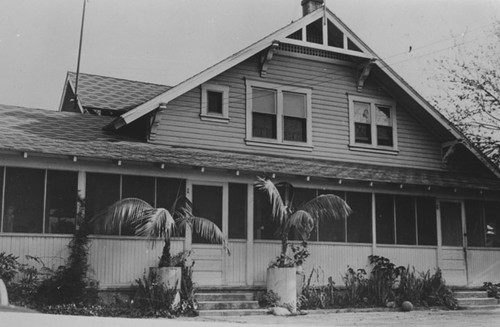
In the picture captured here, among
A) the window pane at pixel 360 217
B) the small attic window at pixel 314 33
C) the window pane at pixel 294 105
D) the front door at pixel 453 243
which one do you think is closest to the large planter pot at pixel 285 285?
the window pane at pixel 360 217

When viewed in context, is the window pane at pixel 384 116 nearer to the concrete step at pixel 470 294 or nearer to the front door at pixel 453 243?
the front door at pixel 453 243

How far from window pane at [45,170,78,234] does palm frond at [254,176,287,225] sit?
416 cm

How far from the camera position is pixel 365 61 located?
19.0 m

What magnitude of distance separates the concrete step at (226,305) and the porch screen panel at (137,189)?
7.44 feet

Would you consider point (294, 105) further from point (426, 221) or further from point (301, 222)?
point (426, 221)

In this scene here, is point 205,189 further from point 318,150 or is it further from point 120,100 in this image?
point 120,100

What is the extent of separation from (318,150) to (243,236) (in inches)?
148

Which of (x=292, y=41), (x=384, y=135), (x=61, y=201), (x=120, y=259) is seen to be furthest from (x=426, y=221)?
(x=61, y=201)

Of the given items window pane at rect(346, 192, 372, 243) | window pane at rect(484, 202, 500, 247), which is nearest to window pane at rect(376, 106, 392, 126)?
window pane at rect(346, 192, 372, 243)

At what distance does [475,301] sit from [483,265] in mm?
1791

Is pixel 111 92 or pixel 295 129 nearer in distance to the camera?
pixel 295 129

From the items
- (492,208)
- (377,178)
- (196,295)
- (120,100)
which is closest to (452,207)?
(492,208)

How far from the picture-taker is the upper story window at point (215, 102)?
17.0 meters

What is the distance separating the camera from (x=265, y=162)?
55.0 feet
